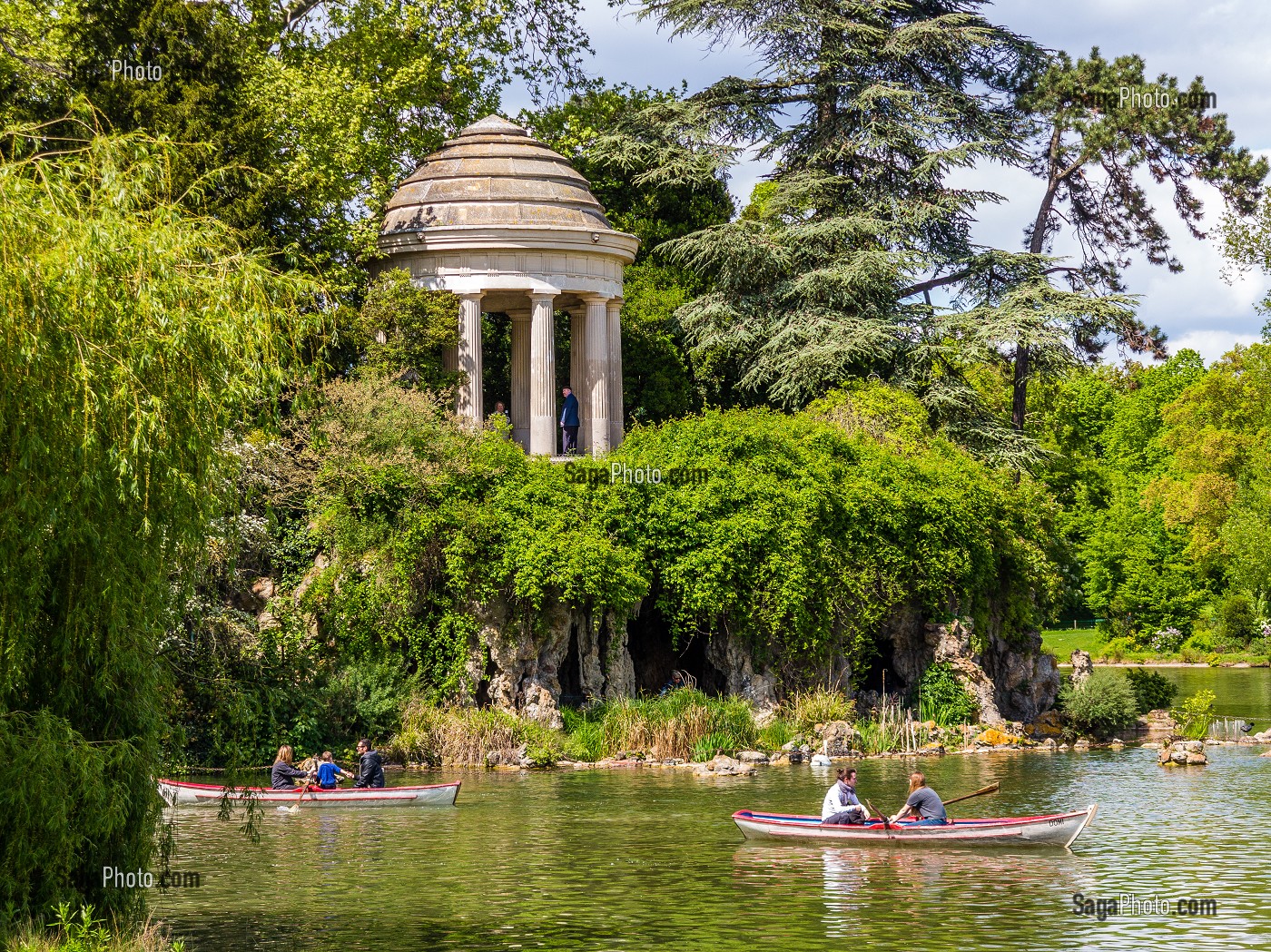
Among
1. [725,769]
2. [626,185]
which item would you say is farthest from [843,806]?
[626,185]

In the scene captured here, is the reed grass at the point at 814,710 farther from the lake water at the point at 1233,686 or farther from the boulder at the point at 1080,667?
the lake water at the point at 1233,686

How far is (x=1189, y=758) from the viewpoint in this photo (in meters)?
35.3

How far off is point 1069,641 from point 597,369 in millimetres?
48207

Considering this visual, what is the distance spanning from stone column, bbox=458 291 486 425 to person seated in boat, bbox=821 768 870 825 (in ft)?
64.8

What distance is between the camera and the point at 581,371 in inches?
1788

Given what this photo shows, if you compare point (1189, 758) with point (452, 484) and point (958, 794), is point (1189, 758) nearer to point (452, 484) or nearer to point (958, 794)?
point (958, 794)

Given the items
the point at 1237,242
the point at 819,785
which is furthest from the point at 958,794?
the point at 1237,242

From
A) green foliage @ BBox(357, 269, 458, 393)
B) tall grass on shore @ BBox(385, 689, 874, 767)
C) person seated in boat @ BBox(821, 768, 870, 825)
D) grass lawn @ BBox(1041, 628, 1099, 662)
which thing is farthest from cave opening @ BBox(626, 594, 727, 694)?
grass lawn @ BBox(1041, 628, 1099, 662)

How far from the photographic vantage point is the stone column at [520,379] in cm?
4838

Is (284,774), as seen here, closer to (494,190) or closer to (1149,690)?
(494,190)

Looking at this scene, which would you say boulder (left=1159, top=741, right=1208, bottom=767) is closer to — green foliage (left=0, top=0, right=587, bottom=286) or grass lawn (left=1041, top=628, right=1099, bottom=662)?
green foliage (left=0, top=0, right=587, bottom=286)

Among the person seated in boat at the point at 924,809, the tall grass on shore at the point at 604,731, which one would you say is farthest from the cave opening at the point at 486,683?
the person seated in boat at the point at 924,809

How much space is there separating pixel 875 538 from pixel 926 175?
13.5 m

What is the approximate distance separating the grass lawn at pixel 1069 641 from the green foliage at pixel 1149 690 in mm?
29190
